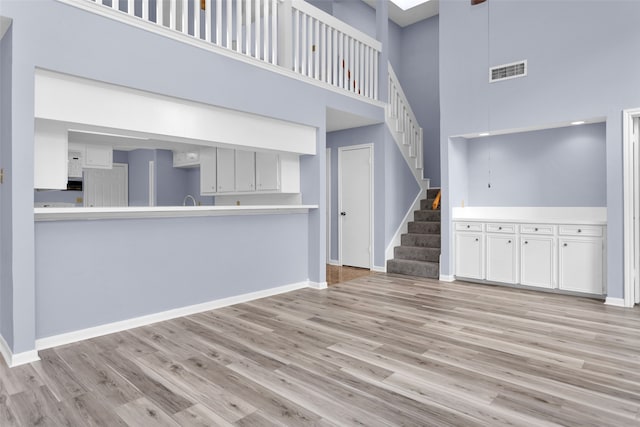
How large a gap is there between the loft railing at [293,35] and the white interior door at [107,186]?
114 inches

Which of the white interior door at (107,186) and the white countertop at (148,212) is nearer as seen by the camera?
the white countertop at (148,212)

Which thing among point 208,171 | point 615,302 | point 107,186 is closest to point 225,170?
point 208,171

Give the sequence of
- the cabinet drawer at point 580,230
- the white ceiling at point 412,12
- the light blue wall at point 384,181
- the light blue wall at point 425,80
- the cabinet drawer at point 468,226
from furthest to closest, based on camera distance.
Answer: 1. the light blue wall at point 425,80
2. the white ceiling at point 412,12
3. the light blue wall at point 384,181
4. the cabinet drawer at point 468,226
5. the cabinet drawer at point 580,230

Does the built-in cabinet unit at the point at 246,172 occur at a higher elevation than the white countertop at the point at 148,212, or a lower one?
higher

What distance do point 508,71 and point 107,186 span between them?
274 inches

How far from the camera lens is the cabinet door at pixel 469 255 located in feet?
18.2

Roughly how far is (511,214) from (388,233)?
1.83 m

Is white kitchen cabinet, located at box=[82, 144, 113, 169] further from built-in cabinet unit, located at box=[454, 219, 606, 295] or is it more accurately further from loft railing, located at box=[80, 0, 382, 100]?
built-in cabinet unit, located at box=[454, 219, 606, 295]

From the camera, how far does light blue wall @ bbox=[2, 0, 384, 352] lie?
2865 mm

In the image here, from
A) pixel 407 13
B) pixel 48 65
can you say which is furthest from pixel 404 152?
pixel 48 65

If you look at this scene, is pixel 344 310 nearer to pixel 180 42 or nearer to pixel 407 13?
pixel 180 42

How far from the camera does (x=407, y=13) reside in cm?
835

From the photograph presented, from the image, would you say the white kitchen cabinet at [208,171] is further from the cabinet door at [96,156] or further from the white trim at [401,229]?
the white trim at [401,229]

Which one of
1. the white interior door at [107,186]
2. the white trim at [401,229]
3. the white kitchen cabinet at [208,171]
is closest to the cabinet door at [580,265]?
the white trim at [401,229]
